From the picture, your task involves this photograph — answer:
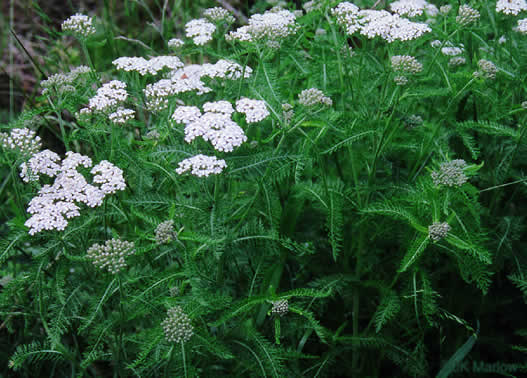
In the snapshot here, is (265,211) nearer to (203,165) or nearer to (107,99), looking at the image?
(203,165)

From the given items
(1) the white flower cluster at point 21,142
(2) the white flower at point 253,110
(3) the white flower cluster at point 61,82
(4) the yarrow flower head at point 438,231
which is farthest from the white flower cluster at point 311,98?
(1) the white flower cluster at point 21,142

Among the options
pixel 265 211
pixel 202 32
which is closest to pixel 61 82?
pixel 202 32

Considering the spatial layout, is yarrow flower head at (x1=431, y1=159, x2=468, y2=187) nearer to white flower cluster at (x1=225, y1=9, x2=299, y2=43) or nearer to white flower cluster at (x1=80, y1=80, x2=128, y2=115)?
white flower cluster at (x1=225, y1=9, x2=299, y2=43)

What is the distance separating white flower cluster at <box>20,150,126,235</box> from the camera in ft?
8.96

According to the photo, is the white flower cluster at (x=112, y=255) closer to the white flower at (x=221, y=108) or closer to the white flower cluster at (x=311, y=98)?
the white flower at (x=221, y=108)

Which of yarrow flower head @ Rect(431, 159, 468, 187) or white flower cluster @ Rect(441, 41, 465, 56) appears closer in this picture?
yarrow flower head @ Rect(431, 159, 468, 187)

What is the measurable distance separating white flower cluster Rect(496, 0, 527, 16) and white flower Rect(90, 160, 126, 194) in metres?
2.96

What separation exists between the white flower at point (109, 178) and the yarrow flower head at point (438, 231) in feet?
6.01

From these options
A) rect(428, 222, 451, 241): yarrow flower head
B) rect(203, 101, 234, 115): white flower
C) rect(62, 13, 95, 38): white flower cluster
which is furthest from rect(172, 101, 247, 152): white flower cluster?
rect(428, 222, 451, 241): yarrow flower head

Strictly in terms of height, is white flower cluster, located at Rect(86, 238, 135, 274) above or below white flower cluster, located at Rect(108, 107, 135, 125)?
below

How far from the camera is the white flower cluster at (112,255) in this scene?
103 inches

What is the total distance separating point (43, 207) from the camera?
285 centimetres

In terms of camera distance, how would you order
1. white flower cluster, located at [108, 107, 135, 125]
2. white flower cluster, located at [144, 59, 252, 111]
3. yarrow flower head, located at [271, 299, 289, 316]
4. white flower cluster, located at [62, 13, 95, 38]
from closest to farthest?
yarrow flower head, located at [271, 299, 289, 316] < white flower cluster, located at [108, 107, 135, 125] < white flower cluster, located at [144, 59, 252, 111] < white flower cluster, located at [62, 13, 95, 38]

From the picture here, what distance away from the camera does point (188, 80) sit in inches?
132
